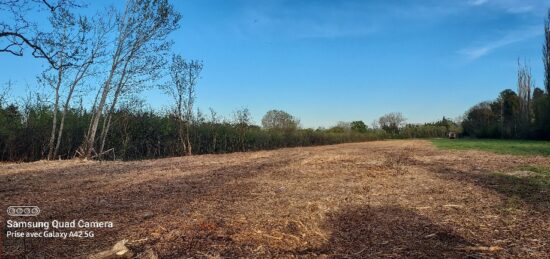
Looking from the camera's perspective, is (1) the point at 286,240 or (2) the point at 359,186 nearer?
(1) the point at 286,240

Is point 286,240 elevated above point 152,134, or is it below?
below

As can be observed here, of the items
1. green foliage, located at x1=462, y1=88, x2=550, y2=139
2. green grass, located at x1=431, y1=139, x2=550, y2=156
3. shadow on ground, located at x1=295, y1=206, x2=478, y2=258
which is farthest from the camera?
green foliage, located at x1=462, y1=88, x2=550, y2=139

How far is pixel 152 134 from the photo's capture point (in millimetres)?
20781

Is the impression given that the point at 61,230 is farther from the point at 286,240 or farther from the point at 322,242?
the point at 322,242

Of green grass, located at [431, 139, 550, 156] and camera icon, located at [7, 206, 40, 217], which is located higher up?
green grass, located at [431, 139, 550, 156]

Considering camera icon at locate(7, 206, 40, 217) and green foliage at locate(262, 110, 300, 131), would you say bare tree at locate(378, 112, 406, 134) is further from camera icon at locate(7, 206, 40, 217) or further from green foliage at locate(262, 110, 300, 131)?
camera icon at locate(7, 206, 40, 217)

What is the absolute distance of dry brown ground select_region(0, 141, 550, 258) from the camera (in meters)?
3.27

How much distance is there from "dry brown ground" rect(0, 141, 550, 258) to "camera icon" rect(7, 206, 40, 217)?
124 mm

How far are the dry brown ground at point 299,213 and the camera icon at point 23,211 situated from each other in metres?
0.12

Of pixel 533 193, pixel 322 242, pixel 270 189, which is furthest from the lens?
pixel 270 189

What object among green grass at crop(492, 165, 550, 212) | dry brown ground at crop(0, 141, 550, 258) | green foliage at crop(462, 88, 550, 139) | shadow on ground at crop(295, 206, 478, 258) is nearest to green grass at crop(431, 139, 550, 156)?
green grass at crop(492, 165, 550, 212)

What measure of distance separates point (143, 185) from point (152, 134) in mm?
14711

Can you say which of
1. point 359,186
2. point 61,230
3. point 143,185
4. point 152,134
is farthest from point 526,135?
point 61,230

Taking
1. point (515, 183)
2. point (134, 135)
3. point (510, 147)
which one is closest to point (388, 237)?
point (515, 183)
